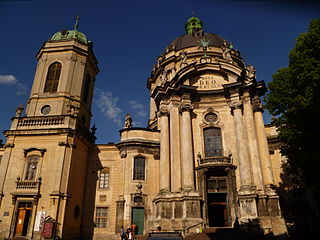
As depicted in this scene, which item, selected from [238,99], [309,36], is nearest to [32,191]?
[238,99]

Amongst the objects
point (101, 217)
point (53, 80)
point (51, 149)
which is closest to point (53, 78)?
point (53, 80)

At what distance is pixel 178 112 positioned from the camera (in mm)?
23828

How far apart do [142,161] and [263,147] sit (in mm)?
10552

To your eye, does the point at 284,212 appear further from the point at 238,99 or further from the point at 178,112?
the point at 178,112

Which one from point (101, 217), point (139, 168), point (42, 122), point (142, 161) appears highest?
point (42, 122)

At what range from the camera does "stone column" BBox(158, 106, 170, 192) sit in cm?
2138

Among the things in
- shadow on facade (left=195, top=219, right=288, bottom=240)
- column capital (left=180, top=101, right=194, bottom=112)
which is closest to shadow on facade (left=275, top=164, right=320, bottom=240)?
shadow on facade (left=195, top=219, right=288, bottom=240)

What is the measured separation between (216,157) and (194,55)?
1402cm

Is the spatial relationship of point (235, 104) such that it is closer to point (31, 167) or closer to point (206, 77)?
point (206, 77)

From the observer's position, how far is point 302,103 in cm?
1270

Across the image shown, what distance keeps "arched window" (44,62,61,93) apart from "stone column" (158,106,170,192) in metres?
10.4

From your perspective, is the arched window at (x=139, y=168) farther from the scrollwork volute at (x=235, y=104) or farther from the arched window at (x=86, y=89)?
the scrollwork volute at (x=235, y=104)

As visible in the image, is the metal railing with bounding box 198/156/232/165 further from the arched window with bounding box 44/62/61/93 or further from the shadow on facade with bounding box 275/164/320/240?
the arched window with bounding box 44/62/61/93

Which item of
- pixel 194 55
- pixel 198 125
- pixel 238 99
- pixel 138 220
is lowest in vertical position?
pixel 138 220
